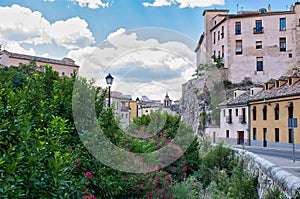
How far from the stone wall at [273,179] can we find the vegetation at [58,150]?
14.4 inches

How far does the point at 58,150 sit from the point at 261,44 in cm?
4312

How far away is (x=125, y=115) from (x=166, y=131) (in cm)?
365

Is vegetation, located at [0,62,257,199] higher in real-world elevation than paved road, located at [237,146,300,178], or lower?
higher

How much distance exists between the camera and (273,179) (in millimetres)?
6516

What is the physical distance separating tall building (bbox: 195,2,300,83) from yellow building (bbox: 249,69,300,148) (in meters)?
15.7

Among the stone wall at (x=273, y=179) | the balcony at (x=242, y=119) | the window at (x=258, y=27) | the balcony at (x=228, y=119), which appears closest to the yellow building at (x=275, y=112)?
the balcony at (x=242, y=119)

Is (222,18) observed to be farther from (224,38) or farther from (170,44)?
(170,44)

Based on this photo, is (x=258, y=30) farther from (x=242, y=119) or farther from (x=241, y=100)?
(x=242, y=119)

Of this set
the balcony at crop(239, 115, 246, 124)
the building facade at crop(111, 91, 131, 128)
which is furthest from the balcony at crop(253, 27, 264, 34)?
the building facade at crop(111, 91, 131, 128)

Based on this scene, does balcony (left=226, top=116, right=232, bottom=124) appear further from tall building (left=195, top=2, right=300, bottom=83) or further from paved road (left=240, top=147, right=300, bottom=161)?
tall building (left=195, top=2, right=300, bottom=83)

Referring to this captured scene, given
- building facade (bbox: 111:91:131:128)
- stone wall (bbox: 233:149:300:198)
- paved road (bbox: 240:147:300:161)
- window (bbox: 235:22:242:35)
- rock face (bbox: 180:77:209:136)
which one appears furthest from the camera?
window (bbox: 235:22:242:35)

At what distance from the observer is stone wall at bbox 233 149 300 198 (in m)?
5.06

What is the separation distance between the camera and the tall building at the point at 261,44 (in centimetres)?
4103

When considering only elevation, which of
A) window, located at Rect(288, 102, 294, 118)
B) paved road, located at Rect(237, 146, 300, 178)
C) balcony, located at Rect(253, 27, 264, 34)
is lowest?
paved road, located at Rect(237, 146, 300, 178)
